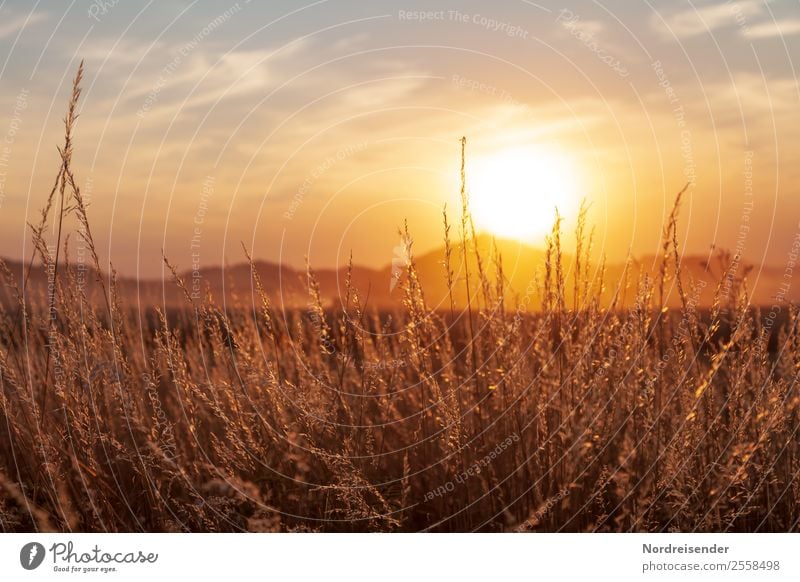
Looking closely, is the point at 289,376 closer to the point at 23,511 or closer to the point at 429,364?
the point at 429,364

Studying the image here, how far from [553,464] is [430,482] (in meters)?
Answer: 0.55

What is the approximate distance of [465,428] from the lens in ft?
9.62

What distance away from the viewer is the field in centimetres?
279

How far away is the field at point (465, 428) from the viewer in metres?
2.79

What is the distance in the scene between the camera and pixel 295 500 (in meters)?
3.02
